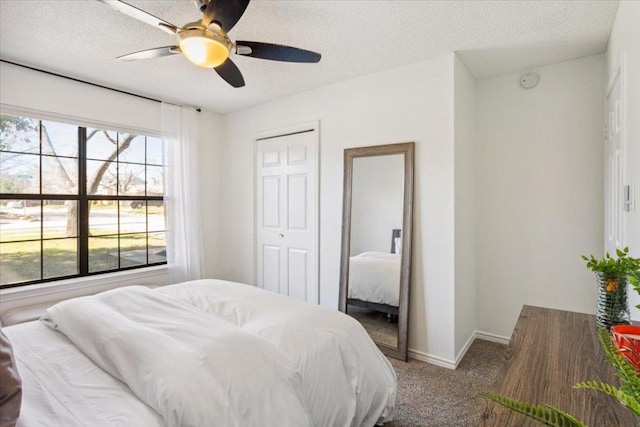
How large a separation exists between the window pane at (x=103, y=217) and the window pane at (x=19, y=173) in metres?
0.48

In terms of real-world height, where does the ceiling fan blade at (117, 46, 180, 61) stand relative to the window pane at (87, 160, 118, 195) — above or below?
above

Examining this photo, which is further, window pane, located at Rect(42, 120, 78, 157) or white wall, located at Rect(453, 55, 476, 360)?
window pane, located at Rect(42, 120, 78, 157)

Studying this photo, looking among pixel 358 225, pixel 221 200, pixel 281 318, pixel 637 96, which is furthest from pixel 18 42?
pixel 637 96

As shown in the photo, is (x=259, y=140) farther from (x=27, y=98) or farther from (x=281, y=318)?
(x=281, y=318)

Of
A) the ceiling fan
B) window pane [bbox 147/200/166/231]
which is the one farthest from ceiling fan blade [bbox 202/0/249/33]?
window pane [bbox 147/200/166/231]

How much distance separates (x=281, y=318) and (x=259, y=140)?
9.03 feet

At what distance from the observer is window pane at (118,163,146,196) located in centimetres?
352

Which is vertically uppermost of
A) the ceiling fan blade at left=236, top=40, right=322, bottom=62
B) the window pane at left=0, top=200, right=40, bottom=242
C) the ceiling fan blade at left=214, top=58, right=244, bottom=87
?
the ceiling fan blade at left=236, top=40, right=322, bottom=62

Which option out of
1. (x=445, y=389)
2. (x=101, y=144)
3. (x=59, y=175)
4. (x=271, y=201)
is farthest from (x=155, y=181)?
(x=445, y=389)

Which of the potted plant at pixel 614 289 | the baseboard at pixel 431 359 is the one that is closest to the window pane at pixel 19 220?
the baseboard at pixel 431 359

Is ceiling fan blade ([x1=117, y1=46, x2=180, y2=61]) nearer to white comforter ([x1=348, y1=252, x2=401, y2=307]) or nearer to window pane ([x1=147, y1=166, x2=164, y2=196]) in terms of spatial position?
window pane ([x1=147, y1=166, x2=164, y2=196])

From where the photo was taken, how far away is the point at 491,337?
3088 mm

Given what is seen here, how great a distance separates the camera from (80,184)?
10.6 feet

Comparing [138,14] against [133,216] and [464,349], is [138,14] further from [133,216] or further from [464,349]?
[464,349]
